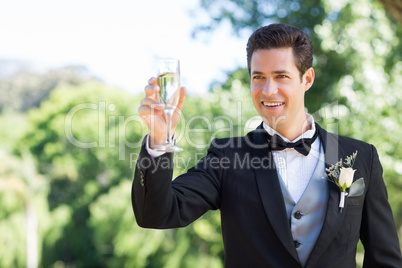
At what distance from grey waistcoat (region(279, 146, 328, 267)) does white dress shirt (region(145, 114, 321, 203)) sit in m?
0.06

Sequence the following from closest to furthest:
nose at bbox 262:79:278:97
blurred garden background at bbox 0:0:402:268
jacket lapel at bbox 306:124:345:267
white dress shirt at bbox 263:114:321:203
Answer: jacket lapel at bbox 306:124:345:267 → nose at bbox 262:79:278:97 → white dress shirt at bbox 263:114:321:203 → blurred garden background at bbox 0:0:402:268

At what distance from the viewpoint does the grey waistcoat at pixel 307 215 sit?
2.24 meters

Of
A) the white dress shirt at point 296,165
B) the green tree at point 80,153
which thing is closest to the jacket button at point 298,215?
the white dress shirt at point 296,165

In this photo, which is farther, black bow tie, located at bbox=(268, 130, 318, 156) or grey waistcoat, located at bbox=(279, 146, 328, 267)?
black bow tie, located at bbox=(268, 130, 318, 156)

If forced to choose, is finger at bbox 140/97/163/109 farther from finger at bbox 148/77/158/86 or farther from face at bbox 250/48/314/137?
face at bbox 250/48/314/137

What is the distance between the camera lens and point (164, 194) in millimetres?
1905

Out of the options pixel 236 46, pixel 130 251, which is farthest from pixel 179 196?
pixel 130 251

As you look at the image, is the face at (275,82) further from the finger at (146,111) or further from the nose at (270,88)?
the finger at (146,111)

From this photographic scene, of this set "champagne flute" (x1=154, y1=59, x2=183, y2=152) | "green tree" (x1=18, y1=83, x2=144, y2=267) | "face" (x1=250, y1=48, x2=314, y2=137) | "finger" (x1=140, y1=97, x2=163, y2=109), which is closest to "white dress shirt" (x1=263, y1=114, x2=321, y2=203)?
"face" (x1=250, y1=48, x2=314, y2=137)

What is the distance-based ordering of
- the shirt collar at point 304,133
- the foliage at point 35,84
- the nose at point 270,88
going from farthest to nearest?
the foliage at point 35,84 → the shirt collar at point 304,133 → the nose at point 270,88

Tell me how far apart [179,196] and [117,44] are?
46.8 m

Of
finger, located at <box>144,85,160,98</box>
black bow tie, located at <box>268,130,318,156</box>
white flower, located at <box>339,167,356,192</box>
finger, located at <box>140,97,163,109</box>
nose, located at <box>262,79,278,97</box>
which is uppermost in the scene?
nose, located at <box>262,79,278,97</box>

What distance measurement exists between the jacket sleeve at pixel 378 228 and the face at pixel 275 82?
54cm

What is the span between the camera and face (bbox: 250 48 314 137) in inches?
91.4
